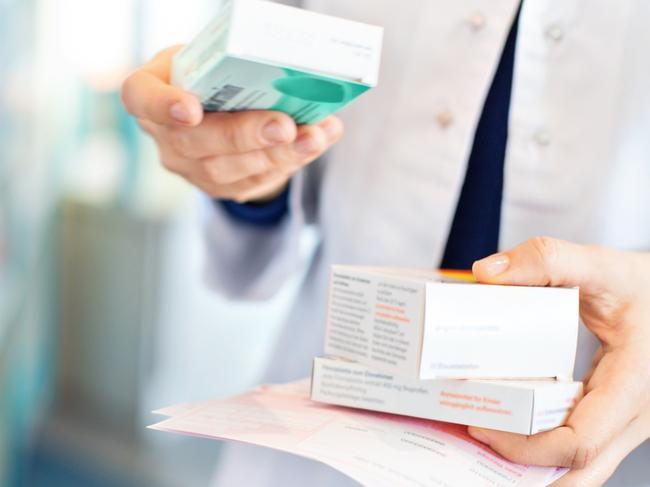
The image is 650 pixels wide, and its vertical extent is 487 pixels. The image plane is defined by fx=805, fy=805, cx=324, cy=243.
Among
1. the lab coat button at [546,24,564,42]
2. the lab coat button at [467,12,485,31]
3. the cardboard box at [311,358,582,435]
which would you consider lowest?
the cardboard box at [311,358,582,435]

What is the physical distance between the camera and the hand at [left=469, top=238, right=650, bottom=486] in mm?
464

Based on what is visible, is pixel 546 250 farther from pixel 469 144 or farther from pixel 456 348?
A: pixel 469 144

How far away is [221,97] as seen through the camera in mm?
518

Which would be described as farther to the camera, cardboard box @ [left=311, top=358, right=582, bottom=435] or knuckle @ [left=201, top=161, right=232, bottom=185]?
knuckle @ [left=201, top=161, right=232, bottom=185]

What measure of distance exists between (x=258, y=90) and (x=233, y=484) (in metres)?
0.39

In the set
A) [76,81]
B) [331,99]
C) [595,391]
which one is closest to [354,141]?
[331,99]

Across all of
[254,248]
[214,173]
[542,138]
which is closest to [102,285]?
[254,248]

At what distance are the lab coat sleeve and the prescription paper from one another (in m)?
0.29

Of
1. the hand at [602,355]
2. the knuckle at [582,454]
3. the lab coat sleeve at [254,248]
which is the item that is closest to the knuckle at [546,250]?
the hand at [602,355]

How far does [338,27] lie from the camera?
0.45 m

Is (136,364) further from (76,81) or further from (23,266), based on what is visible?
(76,81)

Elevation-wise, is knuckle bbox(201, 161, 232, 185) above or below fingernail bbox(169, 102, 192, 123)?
below

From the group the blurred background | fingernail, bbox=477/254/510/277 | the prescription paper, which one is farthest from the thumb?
the blurred background

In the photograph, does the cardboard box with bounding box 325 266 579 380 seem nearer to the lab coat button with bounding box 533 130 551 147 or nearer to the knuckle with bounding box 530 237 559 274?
the knuckle with bounding box 530 237 559 274
